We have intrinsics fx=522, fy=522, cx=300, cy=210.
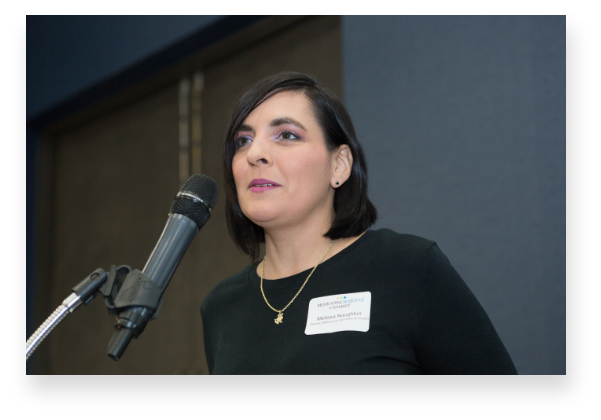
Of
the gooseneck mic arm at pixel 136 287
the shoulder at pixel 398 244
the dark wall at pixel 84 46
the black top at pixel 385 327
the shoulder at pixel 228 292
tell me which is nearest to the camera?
the gooseneck mic arm at pixel 136 287

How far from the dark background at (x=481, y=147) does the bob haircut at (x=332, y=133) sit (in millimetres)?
794

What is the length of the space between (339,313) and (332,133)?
0.51m

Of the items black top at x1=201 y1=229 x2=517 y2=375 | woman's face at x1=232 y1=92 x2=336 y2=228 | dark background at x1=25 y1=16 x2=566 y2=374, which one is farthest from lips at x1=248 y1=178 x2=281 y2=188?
dark background at x1=25 y1=16 x2=566 y2=374

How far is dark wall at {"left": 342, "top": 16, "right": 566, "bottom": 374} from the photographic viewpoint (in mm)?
1967

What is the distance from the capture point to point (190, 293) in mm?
3627

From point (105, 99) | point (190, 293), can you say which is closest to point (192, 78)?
point (105, 99)

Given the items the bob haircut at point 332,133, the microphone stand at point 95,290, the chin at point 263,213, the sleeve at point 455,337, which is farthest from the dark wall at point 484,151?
the microphone stand at point 95,290

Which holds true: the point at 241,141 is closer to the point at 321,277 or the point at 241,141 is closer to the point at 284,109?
the point at 284,109

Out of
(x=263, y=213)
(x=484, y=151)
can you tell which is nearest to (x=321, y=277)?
(x=263, y=213)

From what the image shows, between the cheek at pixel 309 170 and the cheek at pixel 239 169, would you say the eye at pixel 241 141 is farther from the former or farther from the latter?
the cheek at pixel 309 170

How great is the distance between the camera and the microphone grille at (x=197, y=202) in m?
0.98

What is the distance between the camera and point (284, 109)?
1.41 m

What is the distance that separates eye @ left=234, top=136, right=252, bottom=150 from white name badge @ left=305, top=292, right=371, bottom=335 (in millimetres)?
484

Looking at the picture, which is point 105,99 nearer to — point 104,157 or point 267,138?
point 104,157
